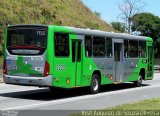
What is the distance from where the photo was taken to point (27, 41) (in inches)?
712

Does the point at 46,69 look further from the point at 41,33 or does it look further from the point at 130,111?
the point at 130,111

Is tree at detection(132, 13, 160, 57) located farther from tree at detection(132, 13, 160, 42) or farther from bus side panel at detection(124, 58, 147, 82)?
bus side panel at detection(124, 58, 147, 82)

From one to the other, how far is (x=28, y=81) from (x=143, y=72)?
10.5 metres

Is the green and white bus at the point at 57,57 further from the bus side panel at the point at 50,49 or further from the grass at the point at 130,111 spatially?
the grass at the point at 130,111

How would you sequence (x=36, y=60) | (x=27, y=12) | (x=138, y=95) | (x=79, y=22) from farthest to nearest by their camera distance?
(x=79, y=22)
(x=27, y=12)
(x=138, y=95)
(x=36, y=60)

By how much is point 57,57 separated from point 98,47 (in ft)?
12.1

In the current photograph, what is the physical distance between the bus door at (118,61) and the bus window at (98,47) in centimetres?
143

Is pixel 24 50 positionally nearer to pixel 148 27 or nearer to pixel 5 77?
pixel 5 77

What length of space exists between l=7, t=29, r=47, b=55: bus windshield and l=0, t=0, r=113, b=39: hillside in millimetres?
20621

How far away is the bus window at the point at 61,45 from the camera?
1811 centimetres

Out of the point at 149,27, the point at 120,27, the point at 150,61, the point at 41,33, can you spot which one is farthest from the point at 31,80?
the point at 120,27

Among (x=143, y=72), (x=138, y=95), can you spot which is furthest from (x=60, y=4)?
(x=138, y=95)

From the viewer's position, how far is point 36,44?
17.9 m

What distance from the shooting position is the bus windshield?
58.6ft
